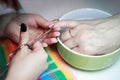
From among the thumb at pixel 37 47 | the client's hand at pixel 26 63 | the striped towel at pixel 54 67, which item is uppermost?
the thumb at pixel 37 47

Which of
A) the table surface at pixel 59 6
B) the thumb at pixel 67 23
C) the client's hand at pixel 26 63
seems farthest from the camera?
the table surface at pixel 59 6

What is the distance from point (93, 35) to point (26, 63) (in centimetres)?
22

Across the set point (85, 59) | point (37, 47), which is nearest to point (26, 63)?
point (37, 47)

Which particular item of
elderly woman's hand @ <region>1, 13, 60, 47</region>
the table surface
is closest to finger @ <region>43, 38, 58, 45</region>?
elderly woman's hand @ <region>1, 13, 60, 47</region>

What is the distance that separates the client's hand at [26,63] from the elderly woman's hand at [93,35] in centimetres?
10

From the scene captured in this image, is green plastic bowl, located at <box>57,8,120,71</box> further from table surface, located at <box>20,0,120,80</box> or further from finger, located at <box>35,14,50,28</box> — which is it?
table surface, located at <box>20,0,120,80</box>

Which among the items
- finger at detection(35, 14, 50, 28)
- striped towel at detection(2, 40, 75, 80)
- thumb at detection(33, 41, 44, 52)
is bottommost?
striped towel at detection(2, 40, 75, 80)

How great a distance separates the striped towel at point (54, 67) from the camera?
0.64 meters

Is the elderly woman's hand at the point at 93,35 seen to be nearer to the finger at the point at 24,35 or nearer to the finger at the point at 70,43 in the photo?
the finger at the point at 70,43

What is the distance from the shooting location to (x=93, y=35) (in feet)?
2.18

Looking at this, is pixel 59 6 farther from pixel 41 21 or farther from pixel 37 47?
pixel 37 47

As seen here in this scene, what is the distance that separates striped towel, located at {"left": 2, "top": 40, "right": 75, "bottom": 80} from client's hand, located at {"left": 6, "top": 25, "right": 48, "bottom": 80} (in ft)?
0.12

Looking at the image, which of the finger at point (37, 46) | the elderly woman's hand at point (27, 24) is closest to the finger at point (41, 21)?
the elderly woman's hand at point (27, 24)

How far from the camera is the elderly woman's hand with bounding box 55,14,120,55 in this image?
648 mm
